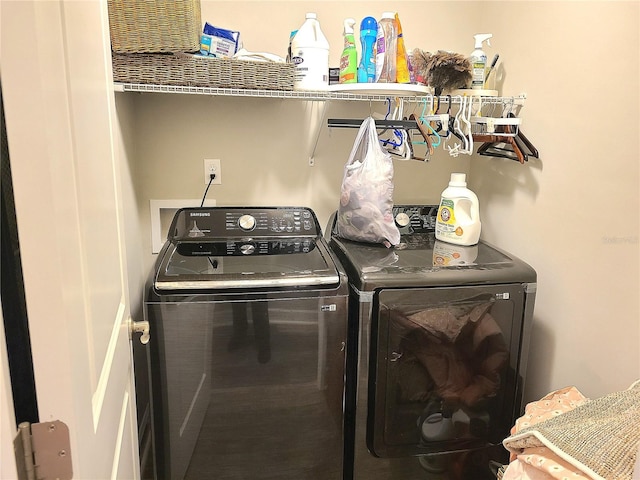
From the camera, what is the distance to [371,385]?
164 centimetres

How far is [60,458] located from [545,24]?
188 centimetres

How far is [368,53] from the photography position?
1855 millimetres

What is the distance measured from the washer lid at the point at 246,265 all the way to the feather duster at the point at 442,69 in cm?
74

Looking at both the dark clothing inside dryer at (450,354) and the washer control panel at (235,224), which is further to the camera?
the washer control panel at (235,224)

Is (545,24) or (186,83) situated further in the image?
(545,24)

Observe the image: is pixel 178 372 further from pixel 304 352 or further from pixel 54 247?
pixel 54 247

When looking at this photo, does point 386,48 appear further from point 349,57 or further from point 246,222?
point 246,222

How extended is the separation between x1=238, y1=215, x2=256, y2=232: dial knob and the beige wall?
207 mm

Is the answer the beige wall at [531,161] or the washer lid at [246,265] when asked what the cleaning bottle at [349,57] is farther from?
the washer lid at [246,265]

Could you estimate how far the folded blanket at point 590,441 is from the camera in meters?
1.01

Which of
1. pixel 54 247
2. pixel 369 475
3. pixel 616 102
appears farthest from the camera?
pixel 369 475

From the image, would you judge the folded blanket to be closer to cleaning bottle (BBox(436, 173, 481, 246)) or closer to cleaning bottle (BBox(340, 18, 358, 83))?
cleaning bottle (BBox(436, 173, 481, 246))

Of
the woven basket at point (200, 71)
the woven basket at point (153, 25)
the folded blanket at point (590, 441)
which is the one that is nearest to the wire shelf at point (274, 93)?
the woven basket at point (200, 71)

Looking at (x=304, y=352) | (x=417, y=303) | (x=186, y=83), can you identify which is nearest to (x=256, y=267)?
(x=304, y=352)
